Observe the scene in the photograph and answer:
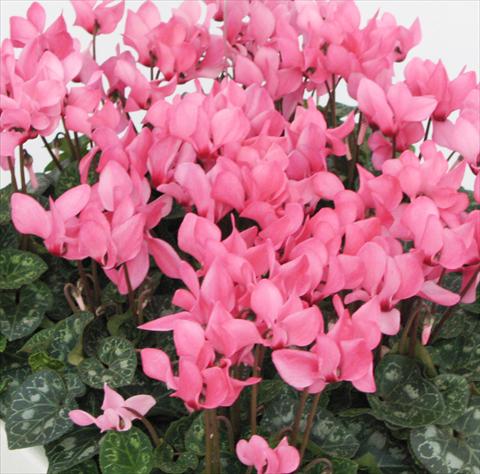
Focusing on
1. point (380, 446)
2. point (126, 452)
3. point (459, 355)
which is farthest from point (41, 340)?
point (459, 355)

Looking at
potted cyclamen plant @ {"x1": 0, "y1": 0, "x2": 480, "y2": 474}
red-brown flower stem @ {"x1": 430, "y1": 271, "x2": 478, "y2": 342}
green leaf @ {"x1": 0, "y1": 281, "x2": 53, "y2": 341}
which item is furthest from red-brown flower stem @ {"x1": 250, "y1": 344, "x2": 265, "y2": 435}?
green leaf @ {"x1": 0, "y1": 281, "x2": 53, "y2": 341}

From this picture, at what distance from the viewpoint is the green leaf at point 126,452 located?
1274 millimetres

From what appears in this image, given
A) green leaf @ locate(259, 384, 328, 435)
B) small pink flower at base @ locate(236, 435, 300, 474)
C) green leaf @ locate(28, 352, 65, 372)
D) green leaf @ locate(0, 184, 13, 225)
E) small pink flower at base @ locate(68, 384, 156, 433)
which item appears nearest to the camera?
small pink flower at base @ locate(236, 435, 300, 474)

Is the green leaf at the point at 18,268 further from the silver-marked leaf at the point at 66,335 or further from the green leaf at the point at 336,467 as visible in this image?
the green leaf at the point at 336,467

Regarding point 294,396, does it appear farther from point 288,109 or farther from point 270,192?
point 288,109

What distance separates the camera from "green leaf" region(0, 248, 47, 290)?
1613mm

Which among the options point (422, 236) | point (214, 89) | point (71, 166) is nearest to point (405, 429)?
point (422, 236)

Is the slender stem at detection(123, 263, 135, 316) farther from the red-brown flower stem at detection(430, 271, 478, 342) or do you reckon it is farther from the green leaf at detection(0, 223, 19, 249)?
the red-brown flower stem at detection(430, 271, 478, 342)

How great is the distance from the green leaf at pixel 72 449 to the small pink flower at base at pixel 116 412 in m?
0.12

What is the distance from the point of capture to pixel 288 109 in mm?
1878

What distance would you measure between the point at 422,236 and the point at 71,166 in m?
0.71

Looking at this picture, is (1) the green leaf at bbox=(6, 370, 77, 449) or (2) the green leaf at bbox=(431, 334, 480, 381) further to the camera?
(2) the green leaf at bbox=(431, 334, 480, 381)

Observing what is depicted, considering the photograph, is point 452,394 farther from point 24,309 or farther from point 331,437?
point 24,309

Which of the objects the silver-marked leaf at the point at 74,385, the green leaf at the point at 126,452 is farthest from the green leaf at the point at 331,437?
the silver-marked leaf at the point at 74,385
